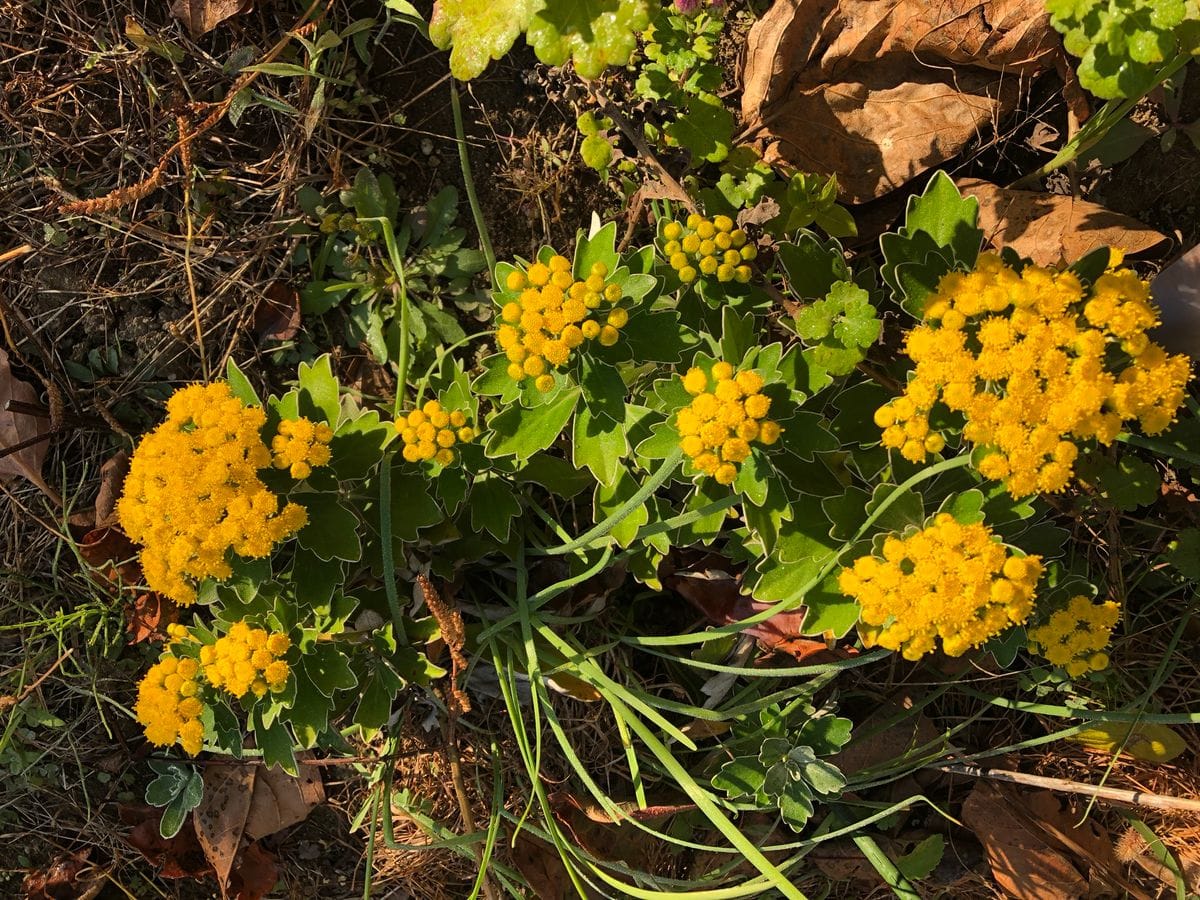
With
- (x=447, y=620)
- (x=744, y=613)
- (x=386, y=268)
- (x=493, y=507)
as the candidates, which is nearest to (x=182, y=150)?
(x=386, y=268)

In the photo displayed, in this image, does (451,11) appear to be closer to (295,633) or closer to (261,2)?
(261,2)

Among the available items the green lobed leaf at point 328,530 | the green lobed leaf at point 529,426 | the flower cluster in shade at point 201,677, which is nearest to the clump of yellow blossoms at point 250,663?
the flower cluster in shade at point 201,677

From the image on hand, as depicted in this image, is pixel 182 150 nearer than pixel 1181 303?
No

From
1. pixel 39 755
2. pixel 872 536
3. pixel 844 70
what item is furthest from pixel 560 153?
pixel 39 755

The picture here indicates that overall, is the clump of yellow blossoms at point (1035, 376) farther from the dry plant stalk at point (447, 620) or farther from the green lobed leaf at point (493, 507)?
the dry plant stalk at point (447, 620)

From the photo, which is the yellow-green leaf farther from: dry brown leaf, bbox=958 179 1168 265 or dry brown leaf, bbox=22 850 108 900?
dry brown leaf, bbox=22 850 108 900

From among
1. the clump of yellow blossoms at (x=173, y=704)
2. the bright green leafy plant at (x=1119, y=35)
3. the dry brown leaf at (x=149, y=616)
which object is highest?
the bright green leafy plant at (x=1119, y=35)

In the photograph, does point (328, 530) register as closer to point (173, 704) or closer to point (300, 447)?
point (300, 447)
